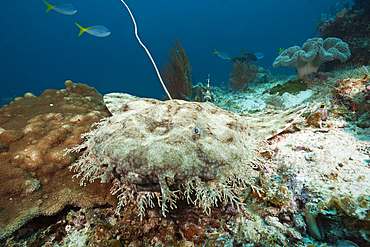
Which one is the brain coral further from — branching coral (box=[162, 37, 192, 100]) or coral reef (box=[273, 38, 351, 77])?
coral reef (box=[273, 38, 351, 77])

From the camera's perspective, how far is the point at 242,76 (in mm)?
8219

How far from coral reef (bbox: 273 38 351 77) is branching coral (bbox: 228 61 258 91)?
1.17 meters

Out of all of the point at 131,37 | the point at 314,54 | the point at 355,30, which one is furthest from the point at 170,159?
the point at 131,37

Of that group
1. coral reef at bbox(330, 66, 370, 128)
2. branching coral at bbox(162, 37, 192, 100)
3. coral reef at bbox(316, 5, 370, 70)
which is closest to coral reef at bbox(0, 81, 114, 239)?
branching coral at bbox(162, 37, 192, 100)

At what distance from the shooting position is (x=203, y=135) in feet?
6.01

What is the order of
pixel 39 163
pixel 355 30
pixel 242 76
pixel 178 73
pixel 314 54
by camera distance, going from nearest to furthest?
pixel 39 163 < pixel 178 73 < pixel 314 54 < pixel 242 76 < pixel 355 30

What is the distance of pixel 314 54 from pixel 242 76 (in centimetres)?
313

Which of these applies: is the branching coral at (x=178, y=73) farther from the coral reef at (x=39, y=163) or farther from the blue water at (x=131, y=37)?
the blue water at (x=131, y=37)

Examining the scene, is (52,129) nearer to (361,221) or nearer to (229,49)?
(361,221)

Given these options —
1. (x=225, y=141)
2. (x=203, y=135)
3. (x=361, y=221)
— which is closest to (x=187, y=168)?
(x=203, y=135)

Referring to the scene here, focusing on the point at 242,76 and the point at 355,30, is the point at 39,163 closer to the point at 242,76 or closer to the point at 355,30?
the point at 242,76

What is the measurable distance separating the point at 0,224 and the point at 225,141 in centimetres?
260

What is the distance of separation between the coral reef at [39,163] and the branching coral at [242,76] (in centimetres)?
691

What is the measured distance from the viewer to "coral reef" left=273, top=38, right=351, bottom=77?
22.8 feet
